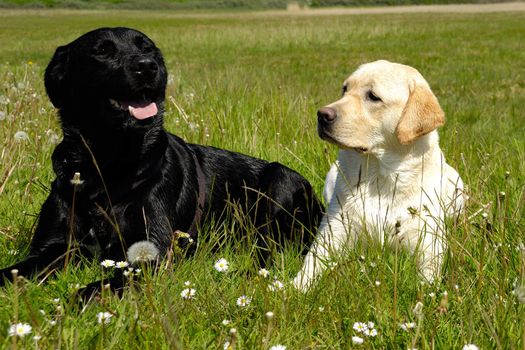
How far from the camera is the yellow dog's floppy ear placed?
Result: 340 centimetres

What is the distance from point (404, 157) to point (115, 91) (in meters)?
1.65

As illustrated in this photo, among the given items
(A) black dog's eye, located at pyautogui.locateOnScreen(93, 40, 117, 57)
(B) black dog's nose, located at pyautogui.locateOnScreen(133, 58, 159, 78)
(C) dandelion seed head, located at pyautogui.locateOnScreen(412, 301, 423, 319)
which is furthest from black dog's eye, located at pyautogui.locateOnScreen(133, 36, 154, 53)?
(C) dandelion seed head, located at pyautogui.locateOnScreen(412, 301, 423, 319)

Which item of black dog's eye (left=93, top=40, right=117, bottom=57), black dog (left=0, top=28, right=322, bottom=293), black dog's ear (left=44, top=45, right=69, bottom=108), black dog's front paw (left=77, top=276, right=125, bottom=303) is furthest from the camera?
black dog's ear (left=44, top=45, right=69, bottom=108)

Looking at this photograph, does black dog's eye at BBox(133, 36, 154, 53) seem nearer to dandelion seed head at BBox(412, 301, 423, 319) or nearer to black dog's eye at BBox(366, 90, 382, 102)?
black dog's eye at BBox(366, 90, 382, 102)

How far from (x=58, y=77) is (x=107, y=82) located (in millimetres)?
461

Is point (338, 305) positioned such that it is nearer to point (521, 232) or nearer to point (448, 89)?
point (521, 232)

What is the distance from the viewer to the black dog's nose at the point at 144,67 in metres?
3.38

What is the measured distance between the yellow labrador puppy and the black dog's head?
3.17 ft

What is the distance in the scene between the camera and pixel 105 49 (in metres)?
3.54

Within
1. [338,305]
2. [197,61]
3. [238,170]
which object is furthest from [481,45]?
[338,305]

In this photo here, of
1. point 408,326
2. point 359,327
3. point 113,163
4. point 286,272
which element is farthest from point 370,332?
point 113,163

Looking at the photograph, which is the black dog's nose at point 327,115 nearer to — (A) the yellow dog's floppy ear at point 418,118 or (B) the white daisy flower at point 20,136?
(A) the yellow dog's floppy ear at point 418,118

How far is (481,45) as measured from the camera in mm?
19141

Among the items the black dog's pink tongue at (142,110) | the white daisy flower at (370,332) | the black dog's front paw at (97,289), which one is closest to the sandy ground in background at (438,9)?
the black dog's pink tongue at (142,110)
